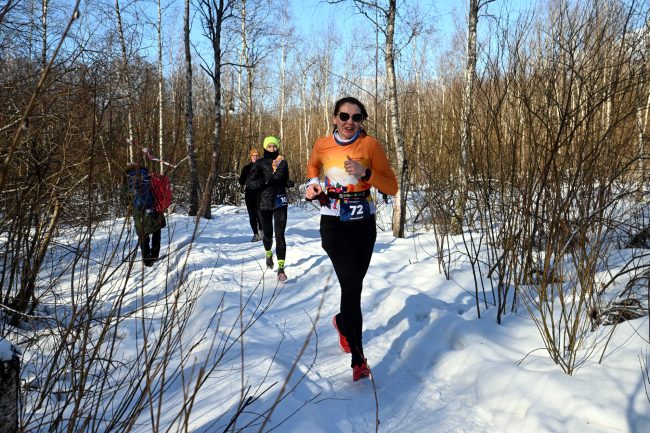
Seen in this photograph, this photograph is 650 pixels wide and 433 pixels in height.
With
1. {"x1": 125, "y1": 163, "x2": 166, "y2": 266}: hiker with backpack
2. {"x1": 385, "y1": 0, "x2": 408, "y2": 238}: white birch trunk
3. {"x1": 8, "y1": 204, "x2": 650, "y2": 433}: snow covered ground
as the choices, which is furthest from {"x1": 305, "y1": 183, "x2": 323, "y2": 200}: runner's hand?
{"x1": 385, "y1": 0, "x2": 408, "y2": 238}: white birch trunk

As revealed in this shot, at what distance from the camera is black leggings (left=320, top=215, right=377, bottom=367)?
104 inches

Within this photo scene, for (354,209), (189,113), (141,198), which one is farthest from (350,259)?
(189,113)

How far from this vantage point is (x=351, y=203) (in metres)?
2.66

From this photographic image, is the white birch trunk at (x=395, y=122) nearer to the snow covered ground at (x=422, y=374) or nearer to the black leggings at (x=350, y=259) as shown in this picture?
the snow covered ground at (x=422, y=374)

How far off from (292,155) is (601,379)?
22144 mm

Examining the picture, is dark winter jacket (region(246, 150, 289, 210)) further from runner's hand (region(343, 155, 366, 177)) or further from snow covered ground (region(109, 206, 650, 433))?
runner's hand (region(343, 155, 366, 177))

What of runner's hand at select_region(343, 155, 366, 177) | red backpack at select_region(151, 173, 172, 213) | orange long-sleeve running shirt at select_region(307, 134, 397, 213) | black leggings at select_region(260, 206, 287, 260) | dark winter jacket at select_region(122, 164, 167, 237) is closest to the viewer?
dark winter jacket at select_region(122, 164, 167, 237)

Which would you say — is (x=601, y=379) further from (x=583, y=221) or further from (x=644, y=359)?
(x=583, y=221)

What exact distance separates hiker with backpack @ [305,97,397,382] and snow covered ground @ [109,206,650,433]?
322 mm

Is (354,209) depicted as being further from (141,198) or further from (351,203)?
(141,198)

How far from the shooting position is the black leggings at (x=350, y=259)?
2.63m

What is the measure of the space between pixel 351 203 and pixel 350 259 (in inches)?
14.3

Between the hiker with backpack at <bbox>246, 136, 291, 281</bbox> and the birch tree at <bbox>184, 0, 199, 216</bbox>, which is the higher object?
the birch tree at <bbox>184, 0, 199, 216</bbox>

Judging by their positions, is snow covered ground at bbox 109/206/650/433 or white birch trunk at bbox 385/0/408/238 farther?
white birch trunk at bbox 385/0/408/238
